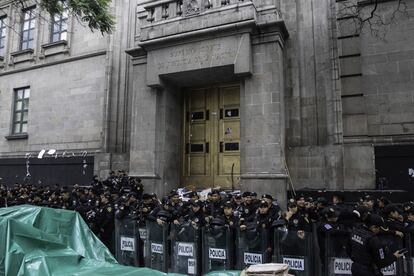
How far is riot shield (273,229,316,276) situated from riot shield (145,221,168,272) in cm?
258

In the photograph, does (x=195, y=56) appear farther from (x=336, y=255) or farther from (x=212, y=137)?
(x=336, y=255)

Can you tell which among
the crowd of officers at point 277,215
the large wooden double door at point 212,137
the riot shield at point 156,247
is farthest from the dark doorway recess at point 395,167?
the riot shield at point 156,247

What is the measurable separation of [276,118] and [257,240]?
5.25 m

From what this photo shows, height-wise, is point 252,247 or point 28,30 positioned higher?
point 28,30

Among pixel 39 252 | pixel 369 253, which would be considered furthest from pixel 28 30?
pixel 369 253

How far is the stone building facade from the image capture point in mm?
11938

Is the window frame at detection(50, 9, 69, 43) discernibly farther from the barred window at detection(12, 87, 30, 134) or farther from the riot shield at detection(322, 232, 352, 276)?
the riot shield at detection(322, 232, 352, 276)

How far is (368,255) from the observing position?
5.97 meters

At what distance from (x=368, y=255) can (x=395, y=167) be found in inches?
252

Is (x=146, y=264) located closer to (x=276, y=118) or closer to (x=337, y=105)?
(x=276, y=118)

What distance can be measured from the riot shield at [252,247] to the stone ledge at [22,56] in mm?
17766

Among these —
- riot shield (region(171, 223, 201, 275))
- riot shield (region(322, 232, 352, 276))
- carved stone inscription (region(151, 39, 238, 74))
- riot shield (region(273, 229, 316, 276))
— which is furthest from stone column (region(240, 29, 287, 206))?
riot shield (region(322, 232, 352, 276))

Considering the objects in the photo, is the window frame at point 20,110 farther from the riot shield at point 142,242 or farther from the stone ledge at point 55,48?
the riot shield at point 142,242

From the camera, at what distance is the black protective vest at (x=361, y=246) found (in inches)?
235
